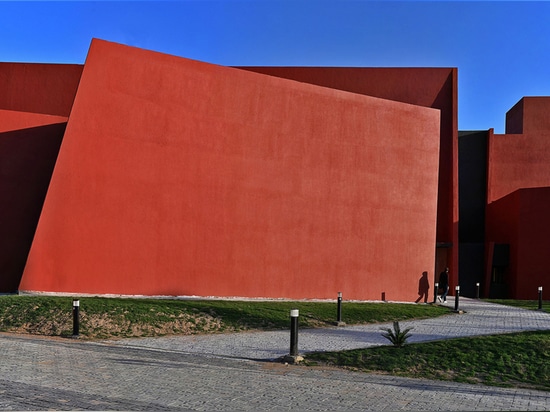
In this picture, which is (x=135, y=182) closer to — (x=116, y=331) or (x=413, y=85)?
(x=116, y=331)

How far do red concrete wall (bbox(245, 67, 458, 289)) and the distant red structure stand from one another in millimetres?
5662

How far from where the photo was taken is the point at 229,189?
55.0 ft

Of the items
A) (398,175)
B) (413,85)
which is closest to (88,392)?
(398,175)

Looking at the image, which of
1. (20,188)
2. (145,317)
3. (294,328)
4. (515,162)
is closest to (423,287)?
(145,317)

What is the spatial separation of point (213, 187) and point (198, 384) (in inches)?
415

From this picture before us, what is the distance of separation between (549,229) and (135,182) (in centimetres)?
2112

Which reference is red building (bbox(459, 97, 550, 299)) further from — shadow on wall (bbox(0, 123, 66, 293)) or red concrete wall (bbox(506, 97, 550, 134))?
shadow on wall (bbox(0, 123, 66, 293))

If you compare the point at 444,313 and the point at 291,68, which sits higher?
the point at 291,68

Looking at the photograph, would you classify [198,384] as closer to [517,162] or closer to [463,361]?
[463,361]

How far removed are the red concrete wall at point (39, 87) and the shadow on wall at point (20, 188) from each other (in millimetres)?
5670

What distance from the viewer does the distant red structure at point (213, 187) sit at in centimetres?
→ 1500

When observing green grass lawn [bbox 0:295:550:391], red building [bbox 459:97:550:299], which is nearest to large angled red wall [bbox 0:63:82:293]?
green grass lawn [bbox 0:295:550:391]

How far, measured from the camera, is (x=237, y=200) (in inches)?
663

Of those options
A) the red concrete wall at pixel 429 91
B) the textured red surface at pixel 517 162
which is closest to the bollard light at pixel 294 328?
the red concrete wall at pixel 429 91
